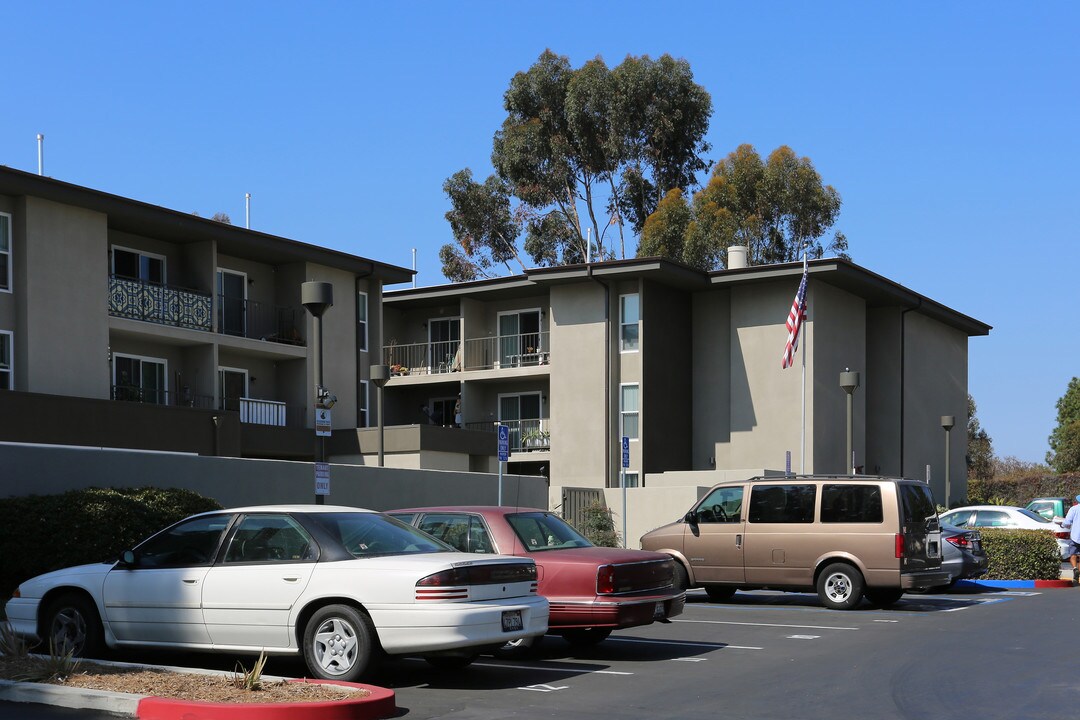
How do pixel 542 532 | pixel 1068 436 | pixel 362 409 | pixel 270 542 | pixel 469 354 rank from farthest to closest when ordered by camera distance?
pixel 1068 436, pixel 469 354, pixel 362 409, pixel 542 532, pixel 270 542

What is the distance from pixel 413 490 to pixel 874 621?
993 centimetres

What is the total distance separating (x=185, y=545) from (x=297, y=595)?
149 centimetres

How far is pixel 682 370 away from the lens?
38.2m

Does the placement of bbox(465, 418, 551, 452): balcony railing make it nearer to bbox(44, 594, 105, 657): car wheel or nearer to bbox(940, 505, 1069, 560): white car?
bbox(940, 505, 1069, 560): white car

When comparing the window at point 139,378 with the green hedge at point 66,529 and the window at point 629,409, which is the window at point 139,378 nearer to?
the window at point 629,409

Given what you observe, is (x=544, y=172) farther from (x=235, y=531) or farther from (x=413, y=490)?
(x=235, y=531)

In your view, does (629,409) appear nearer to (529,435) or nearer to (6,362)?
(529,435)

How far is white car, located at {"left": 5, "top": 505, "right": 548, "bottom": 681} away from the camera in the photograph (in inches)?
405

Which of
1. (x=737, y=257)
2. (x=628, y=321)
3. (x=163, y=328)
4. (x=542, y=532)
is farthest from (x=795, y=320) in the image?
(x=542, y=532)

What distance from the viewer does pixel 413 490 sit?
2406 centimetres

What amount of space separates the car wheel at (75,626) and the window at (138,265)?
63.4 ft

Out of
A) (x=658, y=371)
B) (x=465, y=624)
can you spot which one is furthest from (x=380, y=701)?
(x=658, y=371)

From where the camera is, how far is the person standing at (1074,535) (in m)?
23.4

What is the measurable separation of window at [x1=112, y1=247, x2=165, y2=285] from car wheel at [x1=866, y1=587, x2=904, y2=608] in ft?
62.7
